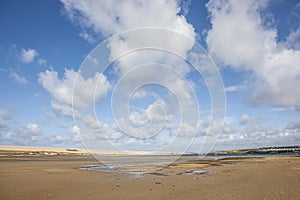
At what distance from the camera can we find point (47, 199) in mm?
12922

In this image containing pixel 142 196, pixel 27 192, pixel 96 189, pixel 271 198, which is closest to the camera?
pixel 271 198

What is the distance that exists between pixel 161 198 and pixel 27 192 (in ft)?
26.6

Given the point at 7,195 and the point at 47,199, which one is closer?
the point at 47,199

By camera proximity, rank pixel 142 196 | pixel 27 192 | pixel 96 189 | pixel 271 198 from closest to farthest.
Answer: pixel 271 198, pixel 142 196, pixel 27 192, pixel 96 189

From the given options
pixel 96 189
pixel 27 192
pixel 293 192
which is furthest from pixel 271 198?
pixel 27 192

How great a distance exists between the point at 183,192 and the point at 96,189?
18.8ft

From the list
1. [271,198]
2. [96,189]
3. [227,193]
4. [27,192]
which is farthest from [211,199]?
[27,192]

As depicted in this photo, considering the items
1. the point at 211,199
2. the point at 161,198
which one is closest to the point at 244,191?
the point at 211,199

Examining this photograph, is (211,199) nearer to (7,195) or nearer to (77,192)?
(77,192)

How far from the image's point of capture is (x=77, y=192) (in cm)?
1516

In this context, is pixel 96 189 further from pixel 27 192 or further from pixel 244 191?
pixel 244 191

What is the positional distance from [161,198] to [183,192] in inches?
90.5

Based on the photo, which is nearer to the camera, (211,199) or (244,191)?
(211,199)

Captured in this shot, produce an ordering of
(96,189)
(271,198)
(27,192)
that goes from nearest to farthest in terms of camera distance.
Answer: (271,198) → (27,192) → (96,189)
